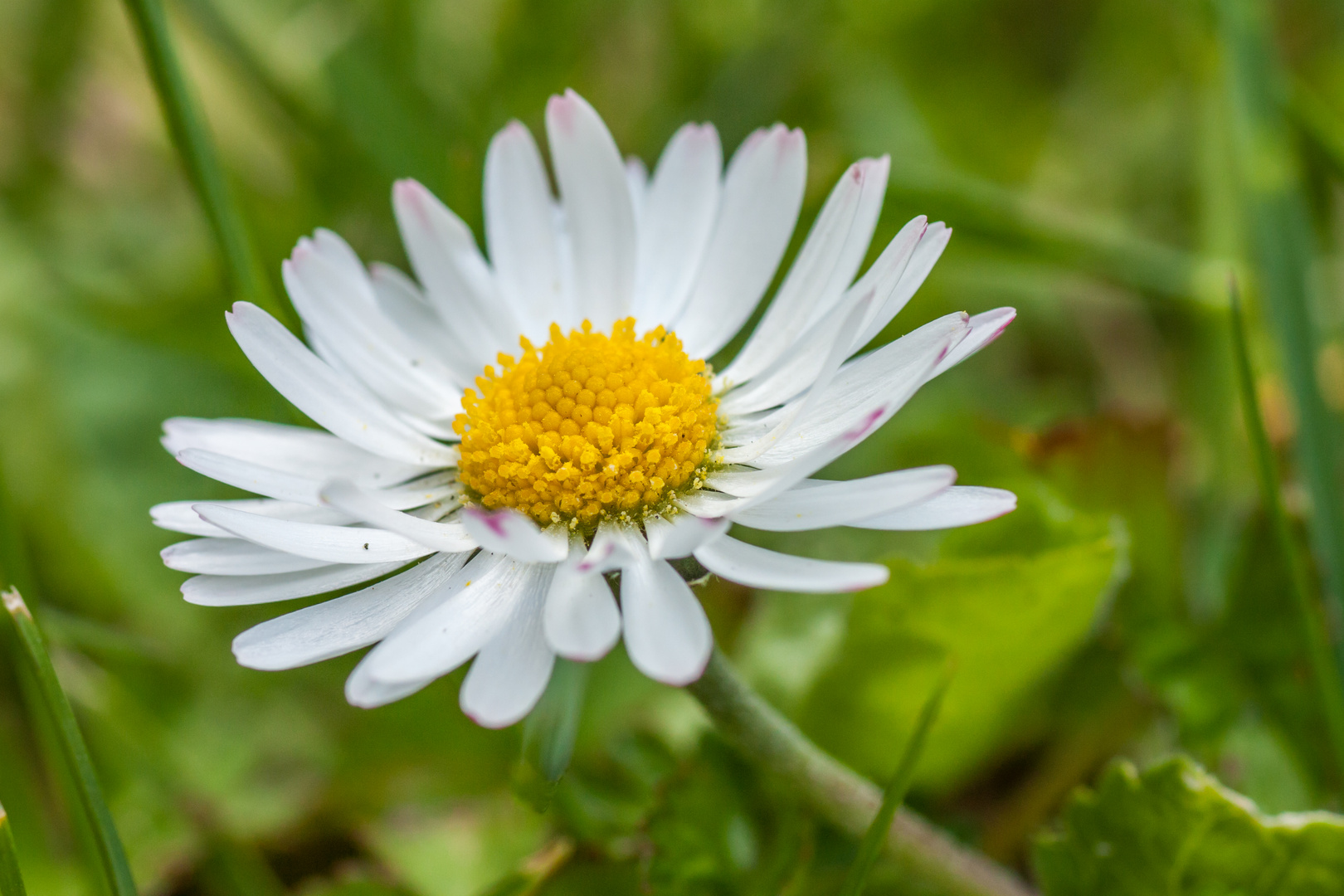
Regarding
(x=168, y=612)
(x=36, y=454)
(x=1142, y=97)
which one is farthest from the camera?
(x=1142, y=97)

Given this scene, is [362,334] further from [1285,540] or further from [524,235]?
[1285,540]

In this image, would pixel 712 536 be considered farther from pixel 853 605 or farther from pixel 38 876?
pixel 38 876

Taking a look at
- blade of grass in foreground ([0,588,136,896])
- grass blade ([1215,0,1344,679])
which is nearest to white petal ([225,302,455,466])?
blade of grass in foreground ([0,588,136,896])

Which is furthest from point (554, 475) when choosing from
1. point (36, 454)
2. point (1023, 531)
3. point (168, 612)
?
point (36, 454)

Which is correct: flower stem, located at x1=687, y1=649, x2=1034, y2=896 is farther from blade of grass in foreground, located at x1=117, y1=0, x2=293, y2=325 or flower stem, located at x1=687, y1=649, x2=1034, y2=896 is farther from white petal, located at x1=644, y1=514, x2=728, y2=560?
blade of grass in foreground, located at x1=117, y1=0, x2=293, y2=325

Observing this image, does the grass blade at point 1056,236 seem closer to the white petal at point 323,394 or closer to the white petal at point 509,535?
the white petal at point 323,394

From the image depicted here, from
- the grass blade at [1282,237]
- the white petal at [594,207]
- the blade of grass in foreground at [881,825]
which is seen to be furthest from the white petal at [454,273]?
the grass blade at [1282,237]

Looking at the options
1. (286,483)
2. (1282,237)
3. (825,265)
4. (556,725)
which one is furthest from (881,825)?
(1282,237)
